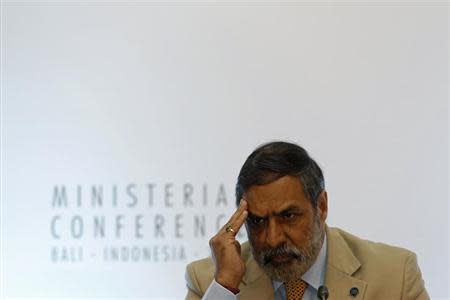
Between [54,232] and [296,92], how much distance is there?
1247 mm

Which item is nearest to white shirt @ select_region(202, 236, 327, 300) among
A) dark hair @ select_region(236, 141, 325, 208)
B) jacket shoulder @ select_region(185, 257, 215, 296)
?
jacket shoulder @ select_region(185, 257, 215, 296)

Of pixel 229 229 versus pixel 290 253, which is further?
pixel 229 229

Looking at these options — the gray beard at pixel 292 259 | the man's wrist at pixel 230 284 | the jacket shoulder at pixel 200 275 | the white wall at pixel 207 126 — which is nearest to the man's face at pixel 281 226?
the gray beard at pixel 292 259

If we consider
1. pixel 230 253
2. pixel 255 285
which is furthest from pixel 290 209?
pixel 255 285

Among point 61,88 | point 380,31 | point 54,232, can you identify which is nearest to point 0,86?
point 61,88

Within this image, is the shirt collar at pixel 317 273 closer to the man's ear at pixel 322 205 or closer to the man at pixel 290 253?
the man at pixel 290 253

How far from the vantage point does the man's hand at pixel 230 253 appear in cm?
254

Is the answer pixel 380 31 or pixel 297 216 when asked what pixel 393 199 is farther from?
pixel 297 216

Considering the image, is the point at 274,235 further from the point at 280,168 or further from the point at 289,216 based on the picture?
the point at 280,168

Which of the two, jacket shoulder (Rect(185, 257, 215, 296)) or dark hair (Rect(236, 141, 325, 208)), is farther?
jacket shoulder (Rect(185, 257, 215, 296))

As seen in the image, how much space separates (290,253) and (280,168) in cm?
24

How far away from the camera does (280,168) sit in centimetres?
250

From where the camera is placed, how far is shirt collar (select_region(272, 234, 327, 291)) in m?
2.66

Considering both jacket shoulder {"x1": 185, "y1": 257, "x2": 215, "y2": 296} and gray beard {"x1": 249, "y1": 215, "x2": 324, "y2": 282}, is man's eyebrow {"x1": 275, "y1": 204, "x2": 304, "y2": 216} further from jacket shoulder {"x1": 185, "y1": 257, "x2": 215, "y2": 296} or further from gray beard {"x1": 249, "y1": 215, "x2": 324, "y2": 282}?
jacket shoulder {"x1": 185, "y1": 257, "x2": 215, "y2": 296}
